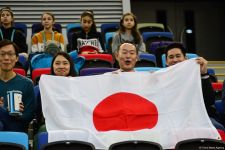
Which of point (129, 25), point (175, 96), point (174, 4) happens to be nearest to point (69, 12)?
point (174, 4)

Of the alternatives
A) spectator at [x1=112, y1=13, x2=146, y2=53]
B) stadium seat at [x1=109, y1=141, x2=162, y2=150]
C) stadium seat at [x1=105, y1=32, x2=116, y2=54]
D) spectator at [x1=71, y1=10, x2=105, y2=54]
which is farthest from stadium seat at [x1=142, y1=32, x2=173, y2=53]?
stadium seat at [x1=109, y1=141, x2=162, y2=150]

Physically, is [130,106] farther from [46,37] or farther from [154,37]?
[154,37]

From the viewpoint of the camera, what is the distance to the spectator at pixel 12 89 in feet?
18.0

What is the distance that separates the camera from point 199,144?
4844 millimetres

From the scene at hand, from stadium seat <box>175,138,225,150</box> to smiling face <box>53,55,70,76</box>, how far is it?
1.86m

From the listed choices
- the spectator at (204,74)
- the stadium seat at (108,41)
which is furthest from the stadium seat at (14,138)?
the stadium seat at (108,41)

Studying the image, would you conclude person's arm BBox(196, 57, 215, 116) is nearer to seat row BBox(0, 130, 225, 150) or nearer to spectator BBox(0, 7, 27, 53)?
seat row BBox(0, 130, 225, 150)

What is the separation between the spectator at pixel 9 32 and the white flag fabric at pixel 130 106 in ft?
11.0

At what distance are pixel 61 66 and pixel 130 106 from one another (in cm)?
104

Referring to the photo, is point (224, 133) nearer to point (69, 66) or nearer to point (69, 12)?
point (69, 66)

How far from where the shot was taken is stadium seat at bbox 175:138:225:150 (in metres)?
4.80

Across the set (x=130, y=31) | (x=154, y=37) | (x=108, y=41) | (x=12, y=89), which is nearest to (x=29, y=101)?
(x=12, y=89)

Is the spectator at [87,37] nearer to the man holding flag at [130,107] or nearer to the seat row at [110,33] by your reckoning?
the seat row at [110,33]

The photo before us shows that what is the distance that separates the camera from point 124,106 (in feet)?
18.2
